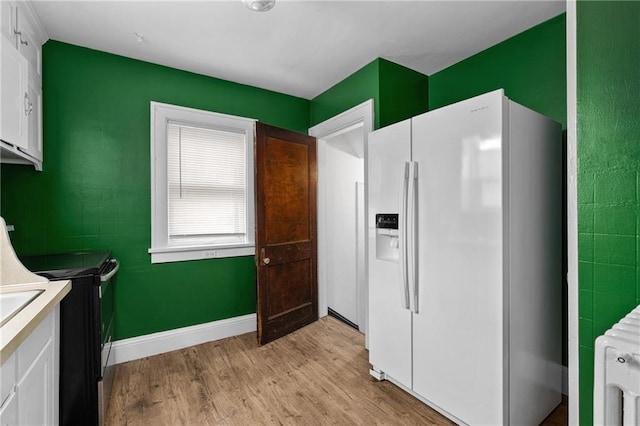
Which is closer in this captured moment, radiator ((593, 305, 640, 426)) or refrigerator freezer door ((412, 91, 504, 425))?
radiator ((593, 305, 640, 426))

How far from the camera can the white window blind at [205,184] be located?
2.89 m

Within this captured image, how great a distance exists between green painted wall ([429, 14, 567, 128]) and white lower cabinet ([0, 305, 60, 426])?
10.3 ft

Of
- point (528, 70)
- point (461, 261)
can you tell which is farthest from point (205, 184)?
point (528, 70)

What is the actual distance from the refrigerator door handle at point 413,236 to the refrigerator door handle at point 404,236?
0.03m

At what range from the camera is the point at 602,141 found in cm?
143

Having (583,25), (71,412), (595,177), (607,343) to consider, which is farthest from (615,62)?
(71,412)

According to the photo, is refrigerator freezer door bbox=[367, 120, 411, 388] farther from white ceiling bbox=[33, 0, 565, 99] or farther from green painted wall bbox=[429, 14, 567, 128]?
green painted wall bbox=[429, 14, 567, 128]

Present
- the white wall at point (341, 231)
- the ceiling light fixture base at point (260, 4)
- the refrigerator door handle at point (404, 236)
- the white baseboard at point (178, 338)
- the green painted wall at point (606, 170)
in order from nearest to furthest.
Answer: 1. the green painted wall at point (606, 170)
2. the ceiling light fixture base at point (260, 4)
3. the refrigerator door handle at point (404, 236)
4. the white baseboard at point (178, 338)
5. the white wall at point (341, 231)

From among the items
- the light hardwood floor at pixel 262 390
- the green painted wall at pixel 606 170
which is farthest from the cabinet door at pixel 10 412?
the green painted wall at pixel 606 170

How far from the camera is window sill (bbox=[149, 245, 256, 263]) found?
9.15ft

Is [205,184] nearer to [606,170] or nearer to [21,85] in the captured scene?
[21,85]

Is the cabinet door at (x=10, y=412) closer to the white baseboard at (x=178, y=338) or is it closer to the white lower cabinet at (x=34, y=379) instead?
the white lower cabinet at (x=34, y=379)

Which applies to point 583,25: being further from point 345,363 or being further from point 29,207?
point 29,207

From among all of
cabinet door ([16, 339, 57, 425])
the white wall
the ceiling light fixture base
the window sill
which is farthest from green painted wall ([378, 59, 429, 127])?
cabinet door ([16, 339, 57, 425])
